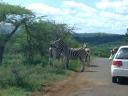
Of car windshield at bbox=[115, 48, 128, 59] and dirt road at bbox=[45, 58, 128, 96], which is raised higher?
car windshield at bbox=[115, 48, 128, 59]

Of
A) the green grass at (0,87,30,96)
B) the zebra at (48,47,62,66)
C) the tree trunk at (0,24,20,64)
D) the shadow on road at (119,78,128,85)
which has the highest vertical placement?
the tree trunk at (0,24,20,64)

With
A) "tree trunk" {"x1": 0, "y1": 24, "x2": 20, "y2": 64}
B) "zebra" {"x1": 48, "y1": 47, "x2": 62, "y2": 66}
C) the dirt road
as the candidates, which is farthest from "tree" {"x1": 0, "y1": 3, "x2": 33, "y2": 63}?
the dirt road

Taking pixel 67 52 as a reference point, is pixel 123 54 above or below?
above

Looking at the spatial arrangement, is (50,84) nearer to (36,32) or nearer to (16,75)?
(16,75)

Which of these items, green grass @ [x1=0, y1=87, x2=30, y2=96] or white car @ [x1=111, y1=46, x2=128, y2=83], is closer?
green grass @ [x1=0, y1=87, x2=30, y2=96]

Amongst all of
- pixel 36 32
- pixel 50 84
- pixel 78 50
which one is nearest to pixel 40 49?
pixel 36 32

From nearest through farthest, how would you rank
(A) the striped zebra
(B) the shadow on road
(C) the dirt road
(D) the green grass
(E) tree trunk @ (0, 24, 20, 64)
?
(D) the green grass < (C) the dirt road < (B) the shadow on road < (A) the striped zebra < (E) tree trunk @ (0, 24, 20, 64)

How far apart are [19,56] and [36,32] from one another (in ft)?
6.50

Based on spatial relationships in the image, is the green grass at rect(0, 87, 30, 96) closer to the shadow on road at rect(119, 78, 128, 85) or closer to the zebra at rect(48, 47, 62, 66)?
the shadow on road at rect(119, 78, 128, 85)

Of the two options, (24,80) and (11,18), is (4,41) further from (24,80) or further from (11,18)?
(24,80)

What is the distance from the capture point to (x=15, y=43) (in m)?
32.6

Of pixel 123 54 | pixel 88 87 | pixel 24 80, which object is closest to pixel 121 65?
pixel 123 54

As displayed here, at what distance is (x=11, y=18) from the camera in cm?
3045

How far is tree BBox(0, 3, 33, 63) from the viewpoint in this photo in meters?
30.1
